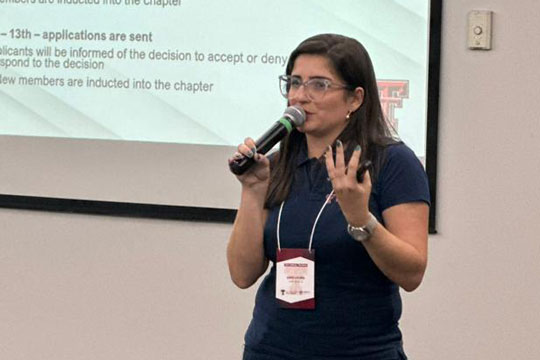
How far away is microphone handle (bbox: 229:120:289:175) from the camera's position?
1.88 m

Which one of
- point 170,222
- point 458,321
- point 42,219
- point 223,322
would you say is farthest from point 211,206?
point 458,321

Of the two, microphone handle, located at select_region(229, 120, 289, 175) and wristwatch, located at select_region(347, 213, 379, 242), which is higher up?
microphone handle, located at select_region(229, 120, 289, 175)

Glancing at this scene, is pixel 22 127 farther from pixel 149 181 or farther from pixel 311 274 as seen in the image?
pixel 311 274

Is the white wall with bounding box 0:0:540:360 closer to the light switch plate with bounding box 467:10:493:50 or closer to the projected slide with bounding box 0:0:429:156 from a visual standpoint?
the light switch plate with bounding box 467:10:493:50

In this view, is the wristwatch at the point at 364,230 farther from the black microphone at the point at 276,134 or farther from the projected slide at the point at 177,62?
the projected slide at the point at 177,62

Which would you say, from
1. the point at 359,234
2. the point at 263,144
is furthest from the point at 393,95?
the point at 359,234

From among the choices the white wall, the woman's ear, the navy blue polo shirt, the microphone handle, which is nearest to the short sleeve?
the navy blue polo shirt

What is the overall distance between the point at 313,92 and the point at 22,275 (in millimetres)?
2275

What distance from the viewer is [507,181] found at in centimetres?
327

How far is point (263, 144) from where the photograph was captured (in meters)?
1.91

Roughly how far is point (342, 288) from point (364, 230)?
18 centimetres

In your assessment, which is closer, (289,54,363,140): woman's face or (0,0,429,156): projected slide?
(289,54,363,140): woman's face

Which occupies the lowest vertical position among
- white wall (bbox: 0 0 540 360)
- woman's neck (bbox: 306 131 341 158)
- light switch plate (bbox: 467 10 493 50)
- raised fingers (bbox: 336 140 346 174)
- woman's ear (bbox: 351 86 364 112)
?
white wall (bbox: 0 0 540 360)

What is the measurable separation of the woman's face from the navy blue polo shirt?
11 cm
